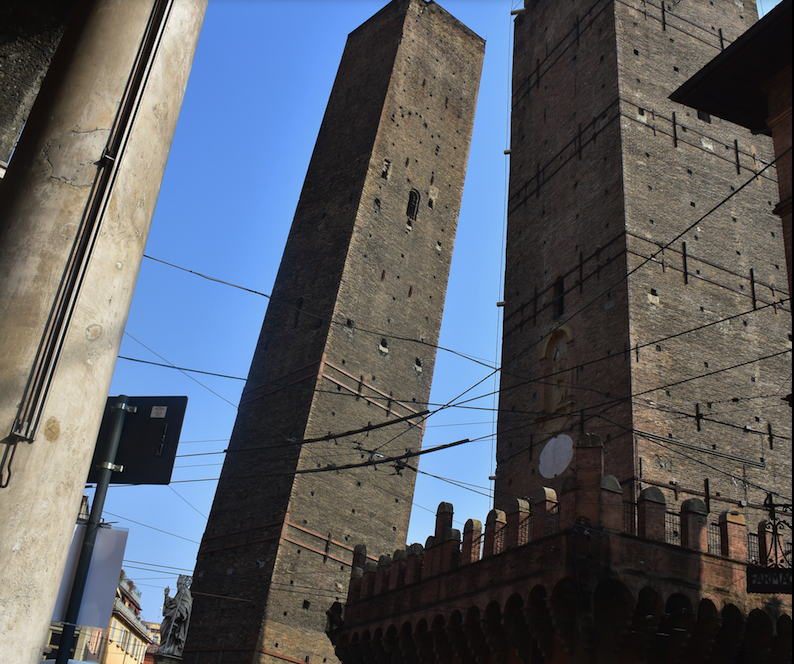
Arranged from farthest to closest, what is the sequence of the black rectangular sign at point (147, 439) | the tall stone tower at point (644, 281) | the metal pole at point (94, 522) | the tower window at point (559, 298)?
the tower window at point (559, 298) < the tall stone tower at point (644, 281) < the black rectangular sign at point (147, 439) < the metal pole at point (94, 522)

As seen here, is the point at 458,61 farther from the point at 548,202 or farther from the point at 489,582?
the point at 489,582

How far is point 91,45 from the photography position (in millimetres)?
2260

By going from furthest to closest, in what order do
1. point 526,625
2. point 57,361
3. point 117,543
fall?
point 526,625, point 117,543, point 57,361

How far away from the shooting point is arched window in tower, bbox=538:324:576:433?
43.3 feet

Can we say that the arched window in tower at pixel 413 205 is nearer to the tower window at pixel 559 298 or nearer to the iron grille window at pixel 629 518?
the tower window at pixel 559 298

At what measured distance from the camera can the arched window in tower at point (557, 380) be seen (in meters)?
13.2

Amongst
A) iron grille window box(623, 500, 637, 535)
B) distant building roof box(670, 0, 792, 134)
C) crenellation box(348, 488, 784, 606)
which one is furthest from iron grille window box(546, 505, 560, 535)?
distant building roof box(670, 0, 792, 134)

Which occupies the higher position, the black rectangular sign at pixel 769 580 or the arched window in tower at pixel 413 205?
the arched window in tower at pixel 413 205

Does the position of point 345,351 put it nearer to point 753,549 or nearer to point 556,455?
point 556,455

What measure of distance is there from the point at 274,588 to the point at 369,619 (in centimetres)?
452

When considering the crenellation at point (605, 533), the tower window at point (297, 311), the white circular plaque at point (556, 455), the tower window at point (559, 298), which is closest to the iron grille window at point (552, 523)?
the crenellation at point (605, 533)

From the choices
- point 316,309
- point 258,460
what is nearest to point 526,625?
point 258,460

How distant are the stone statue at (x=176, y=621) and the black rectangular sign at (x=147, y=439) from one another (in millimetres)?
7202

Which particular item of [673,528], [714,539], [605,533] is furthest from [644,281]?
[605,533]
